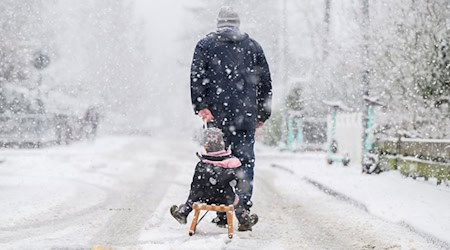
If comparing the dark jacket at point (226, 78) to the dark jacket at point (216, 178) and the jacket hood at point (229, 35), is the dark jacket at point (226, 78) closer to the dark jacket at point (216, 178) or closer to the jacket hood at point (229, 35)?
the jacket hood at point (229, 35)

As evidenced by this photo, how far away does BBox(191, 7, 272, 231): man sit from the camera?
19.7 feet

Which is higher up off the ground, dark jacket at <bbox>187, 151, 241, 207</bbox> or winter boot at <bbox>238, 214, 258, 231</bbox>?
dark jacket at <bbox>187, 151, 241, 207</bbox>

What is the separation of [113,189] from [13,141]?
16.0m

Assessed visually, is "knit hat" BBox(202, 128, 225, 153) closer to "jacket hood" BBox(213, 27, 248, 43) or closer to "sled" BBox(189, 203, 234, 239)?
"sled" BBox(189, 203, 234, 239)

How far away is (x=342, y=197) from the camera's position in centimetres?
896

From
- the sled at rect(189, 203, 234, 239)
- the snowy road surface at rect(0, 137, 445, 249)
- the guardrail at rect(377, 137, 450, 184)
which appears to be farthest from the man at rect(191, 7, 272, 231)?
the guardrail at rect(377, 137, 450, 184)

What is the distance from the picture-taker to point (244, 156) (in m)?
6.10

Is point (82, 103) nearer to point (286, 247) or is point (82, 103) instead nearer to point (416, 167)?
point (416, 167)

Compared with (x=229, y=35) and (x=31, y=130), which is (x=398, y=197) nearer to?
(x=229, y=35)

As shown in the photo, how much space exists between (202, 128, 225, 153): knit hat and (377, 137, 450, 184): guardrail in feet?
17.5

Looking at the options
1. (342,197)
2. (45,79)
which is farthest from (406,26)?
(45,79)

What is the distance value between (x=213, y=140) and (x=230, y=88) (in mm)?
668

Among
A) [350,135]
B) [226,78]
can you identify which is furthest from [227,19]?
[350,135]

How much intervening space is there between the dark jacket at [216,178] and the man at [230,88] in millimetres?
326
